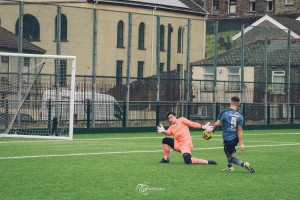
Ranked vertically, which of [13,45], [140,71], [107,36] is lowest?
[140,71]

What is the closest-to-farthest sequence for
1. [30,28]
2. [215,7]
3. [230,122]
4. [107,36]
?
1. [230,122]
2. [30,28]
3. [107,36]
4. [215,7]

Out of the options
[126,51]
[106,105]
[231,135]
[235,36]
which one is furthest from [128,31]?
[231,135]

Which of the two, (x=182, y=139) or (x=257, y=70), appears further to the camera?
(x=257, y=70)

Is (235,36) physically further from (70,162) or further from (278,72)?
(70,162)

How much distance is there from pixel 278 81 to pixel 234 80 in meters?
3.78

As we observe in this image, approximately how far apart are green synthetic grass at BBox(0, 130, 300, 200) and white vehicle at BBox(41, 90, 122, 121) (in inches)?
147

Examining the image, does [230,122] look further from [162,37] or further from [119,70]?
[162,37]

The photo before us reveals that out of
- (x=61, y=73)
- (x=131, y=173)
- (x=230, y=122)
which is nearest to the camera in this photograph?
(x=131, y=173)

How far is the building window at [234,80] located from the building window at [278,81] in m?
2.08

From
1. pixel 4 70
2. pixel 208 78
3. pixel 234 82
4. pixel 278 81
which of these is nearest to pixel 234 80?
pixel 234 82

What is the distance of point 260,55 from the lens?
42.2 meters

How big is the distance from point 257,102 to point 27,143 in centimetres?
1769

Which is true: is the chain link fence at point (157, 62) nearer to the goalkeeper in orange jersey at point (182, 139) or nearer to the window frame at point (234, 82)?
the window frame at point (234, 82)

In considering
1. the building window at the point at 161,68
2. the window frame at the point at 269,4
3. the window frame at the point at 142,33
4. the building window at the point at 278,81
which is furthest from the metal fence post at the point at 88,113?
the window frame at the point at 269,4
